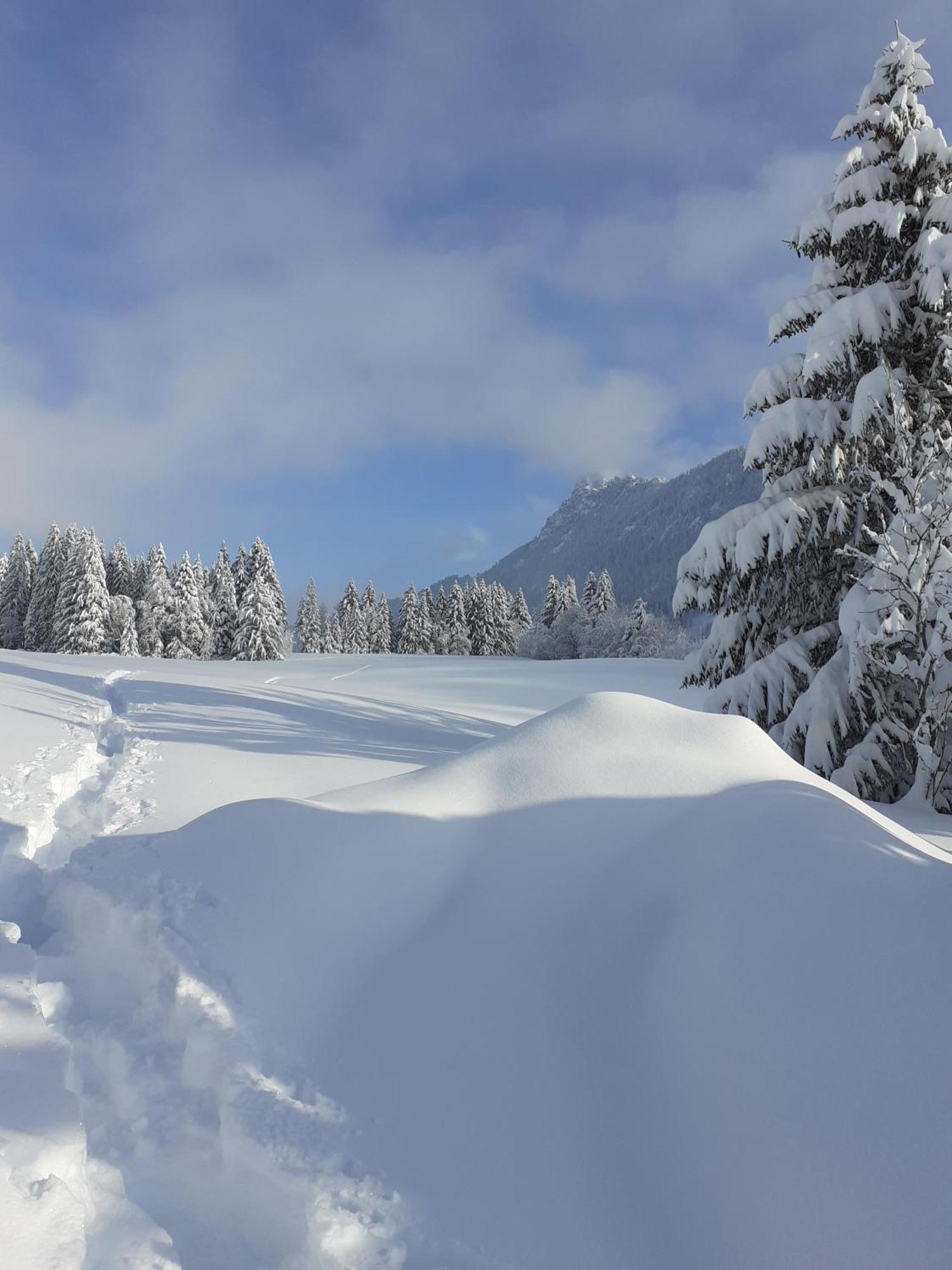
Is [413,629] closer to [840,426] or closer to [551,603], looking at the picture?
[551,603]

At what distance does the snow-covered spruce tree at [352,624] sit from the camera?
6831 centimetres

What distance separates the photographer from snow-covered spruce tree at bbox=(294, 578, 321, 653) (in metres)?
69.6

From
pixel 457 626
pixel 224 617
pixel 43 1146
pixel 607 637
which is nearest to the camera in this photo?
pixel 43 1146

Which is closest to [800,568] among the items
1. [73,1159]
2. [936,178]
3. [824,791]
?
[936,178]

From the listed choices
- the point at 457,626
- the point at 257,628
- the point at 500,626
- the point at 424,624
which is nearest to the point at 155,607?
the point at 257,628

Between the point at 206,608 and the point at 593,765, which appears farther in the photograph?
the point at 206,608

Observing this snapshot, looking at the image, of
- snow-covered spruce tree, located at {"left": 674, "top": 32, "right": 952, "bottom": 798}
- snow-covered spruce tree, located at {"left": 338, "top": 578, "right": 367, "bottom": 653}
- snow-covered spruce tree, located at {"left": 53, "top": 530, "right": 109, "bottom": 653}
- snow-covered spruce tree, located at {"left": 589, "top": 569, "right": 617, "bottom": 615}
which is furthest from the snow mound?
snow-covered spruce tree, located at {"left": 338, "top": 578, "right": 367, "bottom": 653}

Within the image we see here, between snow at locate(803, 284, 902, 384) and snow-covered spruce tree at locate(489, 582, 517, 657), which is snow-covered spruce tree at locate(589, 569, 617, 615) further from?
snow at locate(803, 284, 902, 384)

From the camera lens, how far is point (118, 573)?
55438 mm

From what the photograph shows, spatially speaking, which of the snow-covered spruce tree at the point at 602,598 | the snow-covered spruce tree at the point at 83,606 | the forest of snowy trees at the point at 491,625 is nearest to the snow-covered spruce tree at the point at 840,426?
the forest of snowy trees at the point at 491,625

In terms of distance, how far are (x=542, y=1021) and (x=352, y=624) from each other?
66375 mm

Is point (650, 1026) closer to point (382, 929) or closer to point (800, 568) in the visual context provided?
point (382, 929)

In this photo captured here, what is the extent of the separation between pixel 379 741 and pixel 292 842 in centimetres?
766

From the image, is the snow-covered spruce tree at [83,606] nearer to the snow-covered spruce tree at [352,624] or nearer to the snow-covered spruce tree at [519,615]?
the snow-covered spruce tree at [352,624]
